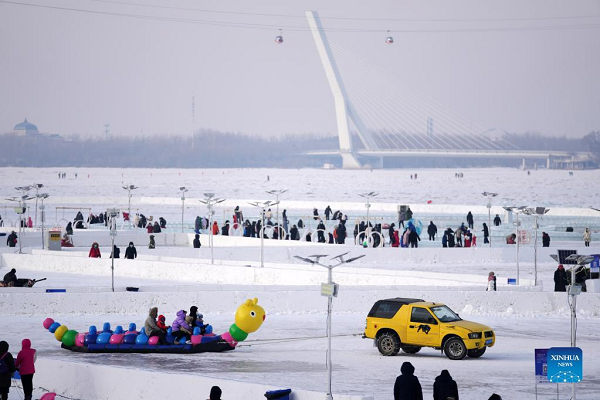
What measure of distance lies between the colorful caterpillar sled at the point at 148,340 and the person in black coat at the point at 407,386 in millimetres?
5957

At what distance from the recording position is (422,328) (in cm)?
1403

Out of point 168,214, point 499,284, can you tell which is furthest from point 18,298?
point 168,214

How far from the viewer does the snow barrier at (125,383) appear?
1035 centimetres

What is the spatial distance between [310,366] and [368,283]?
866 cm

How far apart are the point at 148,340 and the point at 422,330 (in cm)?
391

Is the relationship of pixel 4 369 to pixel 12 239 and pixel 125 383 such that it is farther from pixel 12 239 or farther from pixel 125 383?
pixel 12 239

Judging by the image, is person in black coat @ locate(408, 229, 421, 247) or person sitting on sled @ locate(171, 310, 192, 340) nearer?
person sitting on sled @ locate(171, 310, 192, 340)

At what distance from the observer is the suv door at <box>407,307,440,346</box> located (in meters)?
14.0

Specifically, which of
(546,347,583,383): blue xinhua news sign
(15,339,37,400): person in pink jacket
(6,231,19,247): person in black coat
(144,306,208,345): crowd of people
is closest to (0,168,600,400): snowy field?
(144,306,208,345): crowd of people

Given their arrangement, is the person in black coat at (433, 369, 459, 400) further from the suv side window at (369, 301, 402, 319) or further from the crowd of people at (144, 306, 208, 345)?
the crowd of people at (144, 306, 208, 345)

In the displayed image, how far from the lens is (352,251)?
90.1 feet

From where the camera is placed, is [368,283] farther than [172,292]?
Yes

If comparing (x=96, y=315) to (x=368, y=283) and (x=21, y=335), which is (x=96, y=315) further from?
(x=368, y=283)

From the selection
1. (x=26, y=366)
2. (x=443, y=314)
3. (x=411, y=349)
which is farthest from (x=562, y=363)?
(x=26, y=366)
